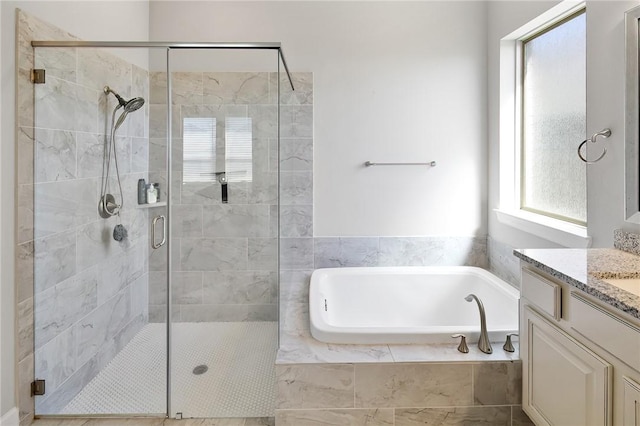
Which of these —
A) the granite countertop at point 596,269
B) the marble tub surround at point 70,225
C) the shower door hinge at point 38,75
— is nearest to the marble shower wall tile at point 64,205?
the marble tub surround at point 70,225

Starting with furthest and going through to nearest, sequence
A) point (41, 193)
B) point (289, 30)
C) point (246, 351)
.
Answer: point (289, 30) → point (246, 351) → point (41, 193)

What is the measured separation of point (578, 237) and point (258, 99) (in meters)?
1.96

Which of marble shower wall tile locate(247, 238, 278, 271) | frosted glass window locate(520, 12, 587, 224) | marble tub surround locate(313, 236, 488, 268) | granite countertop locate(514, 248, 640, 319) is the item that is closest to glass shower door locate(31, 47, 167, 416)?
marble shower wall tile locate(247, 238, 278, 271)

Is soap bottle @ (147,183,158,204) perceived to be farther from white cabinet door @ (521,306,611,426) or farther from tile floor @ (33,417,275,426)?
white cabinet door @ (521,306,611,426)

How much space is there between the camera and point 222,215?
254cm

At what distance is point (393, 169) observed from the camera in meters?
3.17

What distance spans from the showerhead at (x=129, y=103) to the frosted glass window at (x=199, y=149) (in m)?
0.25

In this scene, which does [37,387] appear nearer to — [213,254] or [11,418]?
[11,418]

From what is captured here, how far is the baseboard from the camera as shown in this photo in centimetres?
185

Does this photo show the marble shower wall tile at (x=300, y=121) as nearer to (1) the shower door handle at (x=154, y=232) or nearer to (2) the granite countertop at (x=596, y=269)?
(1) the shower door handle at (x=154, y=232)

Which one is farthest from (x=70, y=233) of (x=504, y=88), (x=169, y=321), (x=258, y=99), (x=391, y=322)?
(x=504, y=88)

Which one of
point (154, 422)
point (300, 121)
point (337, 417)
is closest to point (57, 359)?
point (154, 422)

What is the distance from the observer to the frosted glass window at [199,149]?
2365mm

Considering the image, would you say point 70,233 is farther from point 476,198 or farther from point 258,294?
point 476,198
